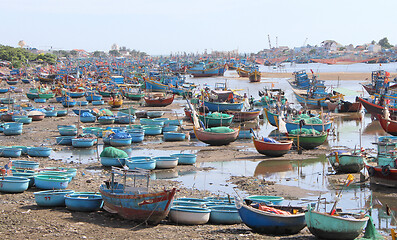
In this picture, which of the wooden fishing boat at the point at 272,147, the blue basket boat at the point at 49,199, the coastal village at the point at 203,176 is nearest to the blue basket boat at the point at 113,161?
the coastal village at the point at 203,176

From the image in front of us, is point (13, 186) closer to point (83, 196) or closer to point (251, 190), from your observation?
point (83, 196)

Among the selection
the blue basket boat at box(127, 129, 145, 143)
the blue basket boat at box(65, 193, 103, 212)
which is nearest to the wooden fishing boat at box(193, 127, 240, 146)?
the blue basket boat at box(127, 129, 145, 143)

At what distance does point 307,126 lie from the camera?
3025cm

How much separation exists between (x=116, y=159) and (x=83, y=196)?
6.44 metres

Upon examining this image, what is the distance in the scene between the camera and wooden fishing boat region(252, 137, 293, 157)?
25422mm

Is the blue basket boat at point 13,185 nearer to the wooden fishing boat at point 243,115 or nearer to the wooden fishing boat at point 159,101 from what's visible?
the wooden fishing boat at point 243,115

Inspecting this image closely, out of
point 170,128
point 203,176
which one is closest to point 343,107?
point 170,128

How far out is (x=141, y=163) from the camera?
70.6 ft

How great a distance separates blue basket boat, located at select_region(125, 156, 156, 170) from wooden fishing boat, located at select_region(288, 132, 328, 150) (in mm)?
8709

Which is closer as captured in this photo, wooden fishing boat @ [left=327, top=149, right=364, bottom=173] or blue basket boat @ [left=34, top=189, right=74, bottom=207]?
blue basket boat @ [left=34, top=189, right=74, bottom=207]

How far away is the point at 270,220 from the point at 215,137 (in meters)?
15.1

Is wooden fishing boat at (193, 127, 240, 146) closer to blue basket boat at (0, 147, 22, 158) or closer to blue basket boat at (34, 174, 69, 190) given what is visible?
blue basket boat at (0, 147, 22, 158)

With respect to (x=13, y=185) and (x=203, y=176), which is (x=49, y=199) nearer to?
(x=13, y=185)

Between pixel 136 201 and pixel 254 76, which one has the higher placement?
pixel 254 76
